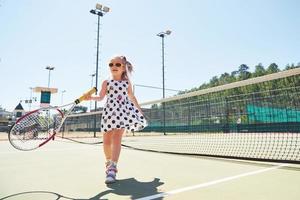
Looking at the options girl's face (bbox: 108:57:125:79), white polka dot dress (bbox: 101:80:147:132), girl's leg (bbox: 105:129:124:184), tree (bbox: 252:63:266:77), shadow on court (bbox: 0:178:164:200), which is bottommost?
shadow on court (bbox: 0:178:164:200)

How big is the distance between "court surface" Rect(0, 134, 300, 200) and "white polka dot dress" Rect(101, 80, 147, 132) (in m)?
0.67

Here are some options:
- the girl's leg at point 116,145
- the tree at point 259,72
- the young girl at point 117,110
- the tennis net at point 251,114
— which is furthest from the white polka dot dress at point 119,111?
the tree at point 259,72

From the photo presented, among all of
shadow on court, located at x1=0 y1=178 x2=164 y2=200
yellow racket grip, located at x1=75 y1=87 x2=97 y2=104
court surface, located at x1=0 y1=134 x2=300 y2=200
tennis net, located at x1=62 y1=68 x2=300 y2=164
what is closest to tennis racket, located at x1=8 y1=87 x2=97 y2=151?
yellow racket grip, located at x1=75 y1=87 x2=97 y2=104

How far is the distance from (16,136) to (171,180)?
2013 mm

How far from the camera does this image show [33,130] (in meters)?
4.01

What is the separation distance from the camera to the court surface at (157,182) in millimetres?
2662

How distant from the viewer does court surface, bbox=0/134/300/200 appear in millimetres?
2662

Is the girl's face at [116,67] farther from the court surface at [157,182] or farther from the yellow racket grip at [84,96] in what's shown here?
the court surface at [157,182]

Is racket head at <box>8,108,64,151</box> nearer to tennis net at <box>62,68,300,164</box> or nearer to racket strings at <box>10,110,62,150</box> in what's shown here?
racket strings at <box>10,110,62,150</box>

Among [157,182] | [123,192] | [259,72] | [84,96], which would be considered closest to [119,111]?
[84,96]

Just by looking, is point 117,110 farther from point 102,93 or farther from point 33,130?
point 33,130

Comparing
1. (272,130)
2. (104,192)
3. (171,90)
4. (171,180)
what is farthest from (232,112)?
(171,90)

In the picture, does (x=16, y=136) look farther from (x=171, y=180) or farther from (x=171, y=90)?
(x=171, y=90)

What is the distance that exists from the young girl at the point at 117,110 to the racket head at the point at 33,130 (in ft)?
2.31
